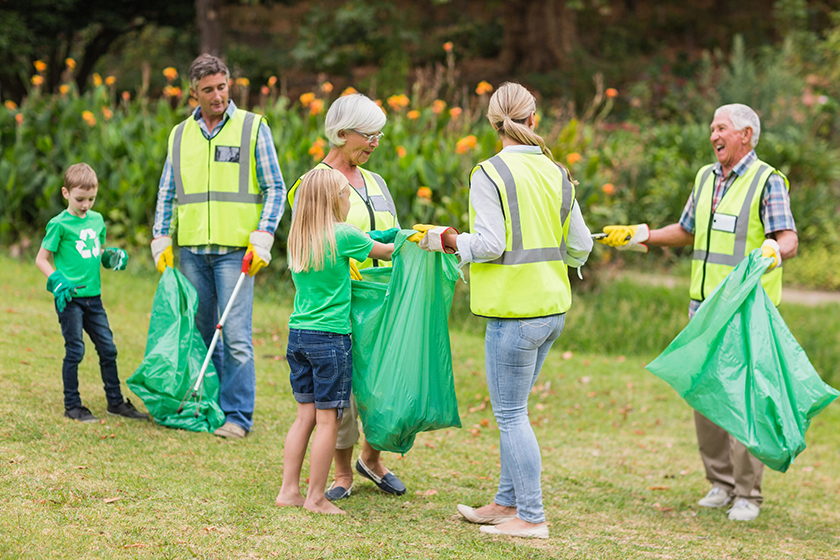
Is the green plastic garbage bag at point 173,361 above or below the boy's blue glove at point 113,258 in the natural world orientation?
below

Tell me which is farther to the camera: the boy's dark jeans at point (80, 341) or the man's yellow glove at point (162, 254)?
the man's yellow glove at point (162, 254)

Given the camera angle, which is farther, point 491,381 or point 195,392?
point 195,392

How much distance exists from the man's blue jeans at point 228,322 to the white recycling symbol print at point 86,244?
1.52 feet

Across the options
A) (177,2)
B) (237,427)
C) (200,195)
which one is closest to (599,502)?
(237,427)

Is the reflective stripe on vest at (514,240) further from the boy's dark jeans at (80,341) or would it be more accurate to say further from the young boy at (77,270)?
the boy's dark jeans at (80,341)

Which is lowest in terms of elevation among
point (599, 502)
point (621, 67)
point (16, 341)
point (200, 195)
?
point (599, 502)

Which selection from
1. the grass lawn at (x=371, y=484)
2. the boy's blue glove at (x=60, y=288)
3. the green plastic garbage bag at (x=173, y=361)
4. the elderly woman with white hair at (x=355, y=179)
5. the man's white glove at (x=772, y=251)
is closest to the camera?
the grass lawn at (x=371, y=484)

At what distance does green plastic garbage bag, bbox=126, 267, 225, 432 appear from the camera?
171 inches

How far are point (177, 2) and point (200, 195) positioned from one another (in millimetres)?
15234

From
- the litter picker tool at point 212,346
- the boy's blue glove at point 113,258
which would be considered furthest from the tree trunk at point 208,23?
the litter picker tool at point 212,346

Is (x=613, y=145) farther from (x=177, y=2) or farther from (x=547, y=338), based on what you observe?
(x=177, y=2)

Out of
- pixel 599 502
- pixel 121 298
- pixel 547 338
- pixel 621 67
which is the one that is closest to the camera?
pixel 547 338

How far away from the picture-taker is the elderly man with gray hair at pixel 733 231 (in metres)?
4.15

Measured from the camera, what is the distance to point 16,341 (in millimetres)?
5719
